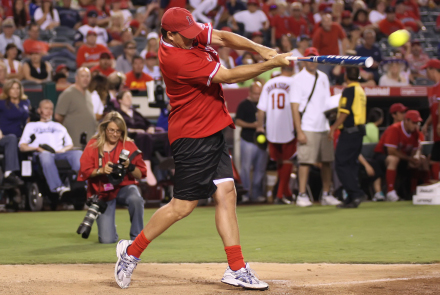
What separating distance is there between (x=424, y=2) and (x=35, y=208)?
49.6ft

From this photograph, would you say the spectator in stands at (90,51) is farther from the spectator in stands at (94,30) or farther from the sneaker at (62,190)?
the sneaker at (62,190)

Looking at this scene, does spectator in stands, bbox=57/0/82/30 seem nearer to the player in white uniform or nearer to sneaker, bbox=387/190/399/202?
the player in white uniform

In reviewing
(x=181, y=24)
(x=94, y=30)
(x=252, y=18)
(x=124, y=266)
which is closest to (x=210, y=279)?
(x=124, y=266)

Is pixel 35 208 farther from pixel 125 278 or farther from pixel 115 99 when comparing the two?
pixel 125 278

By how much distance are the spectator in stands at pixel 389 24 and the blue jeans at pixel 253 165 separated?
805cm

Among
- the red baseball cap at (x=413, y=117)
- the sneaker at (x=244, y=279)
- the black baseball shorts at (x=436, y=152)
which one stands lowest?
the black baseball shorts at (x=436, y=152)

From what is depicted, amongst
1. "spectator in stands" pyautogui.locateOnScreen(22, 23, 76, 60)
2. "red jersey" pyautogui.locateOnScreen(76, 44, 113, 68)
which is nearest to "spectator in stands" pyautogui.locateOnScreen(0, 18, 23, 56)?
"spectator in stands" pyautogui.locateOnScreen(22, 23, 76, 60)

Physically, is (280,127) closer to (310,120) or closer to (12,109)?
(310,120)

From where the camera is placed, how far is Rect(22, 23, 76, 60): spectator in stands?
50.6ft

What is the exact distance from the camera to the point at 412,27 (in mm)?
19438

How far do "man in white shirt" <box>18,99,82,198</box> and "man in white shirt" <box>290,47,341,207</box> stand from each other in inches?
142

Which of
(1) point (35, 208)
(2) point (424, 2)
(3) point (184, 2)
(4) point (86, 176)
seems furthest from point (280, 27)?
(4) point (86, 176)

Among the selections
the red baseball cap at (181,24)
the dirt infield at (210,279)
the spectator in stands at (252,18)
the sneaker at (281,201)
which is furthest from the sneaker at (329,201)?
the spectator in stands at (252,18)

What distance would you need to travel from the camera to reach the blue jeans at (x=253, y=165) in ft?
40.5
